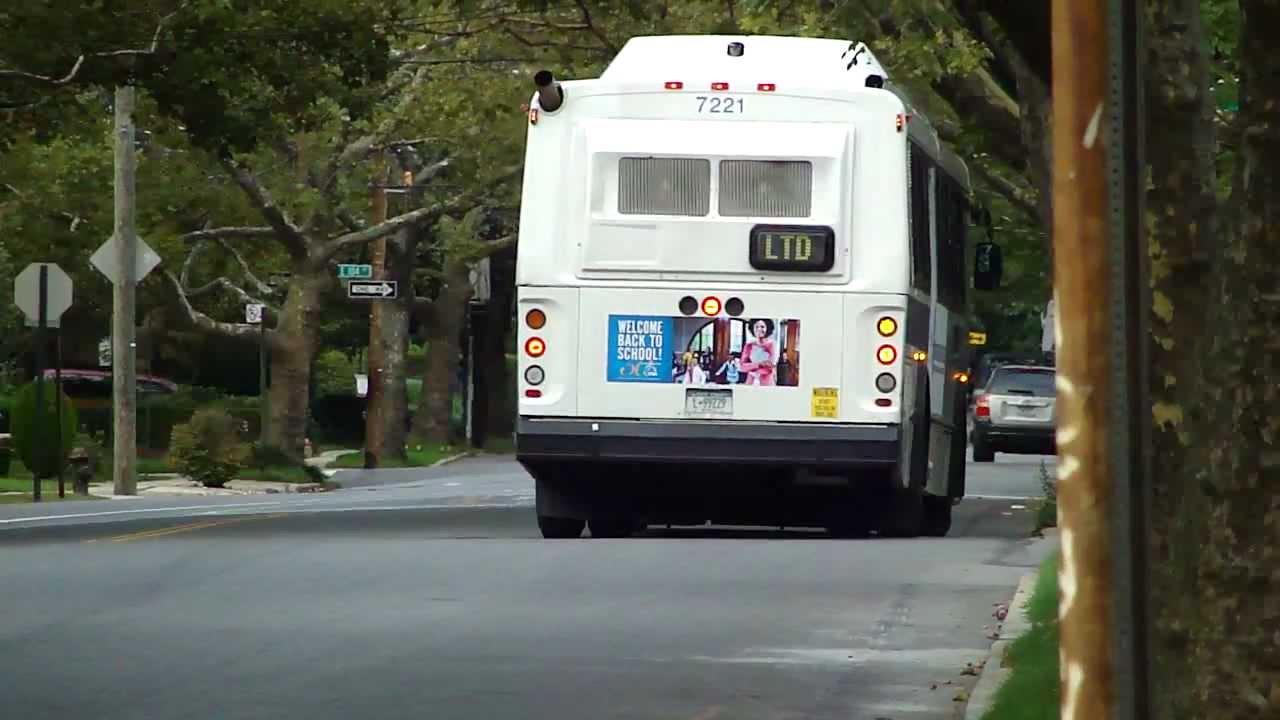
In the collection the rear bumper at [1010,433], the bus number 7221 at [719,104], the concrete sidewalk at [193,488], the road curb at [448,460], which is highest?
the bus number 7221 at [719,104]

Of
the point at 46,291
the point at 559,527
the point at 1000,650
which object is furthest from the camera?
the point at 46,291

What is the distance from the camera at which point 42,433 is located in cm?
3591

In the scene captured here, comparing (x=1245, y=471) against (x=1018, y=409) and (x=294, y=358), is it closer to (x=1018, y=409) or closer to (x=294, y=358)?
(x=1018, y=409)

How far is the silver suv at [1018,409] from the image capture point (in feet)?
149

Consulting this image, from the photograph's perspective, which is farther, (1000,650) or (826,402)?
(826,402)

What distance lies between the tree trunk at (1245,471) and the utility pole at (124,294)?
98.0 feet

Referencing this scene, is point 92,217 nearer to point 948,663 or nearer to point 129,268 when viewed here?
point 129,268

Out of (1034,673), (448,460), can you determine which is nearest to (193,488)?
(448,460)

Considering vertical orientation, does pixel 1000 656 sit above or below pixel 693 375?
below

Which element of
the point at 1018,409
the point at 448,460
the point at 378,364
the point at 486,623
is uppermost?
the point at 378,364

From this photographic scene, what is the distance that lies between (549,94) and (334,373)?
7214cm

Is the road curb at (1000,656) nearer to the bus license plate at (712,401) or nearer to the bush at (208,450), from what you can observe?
the bus license plate at (712,401)

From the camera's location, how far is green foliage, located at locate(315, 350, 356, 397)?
8331 centimetres

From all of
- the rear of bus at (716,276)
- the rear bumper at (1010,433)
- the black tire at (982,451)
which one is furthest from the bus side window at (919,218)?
the black tire at (982,451)
